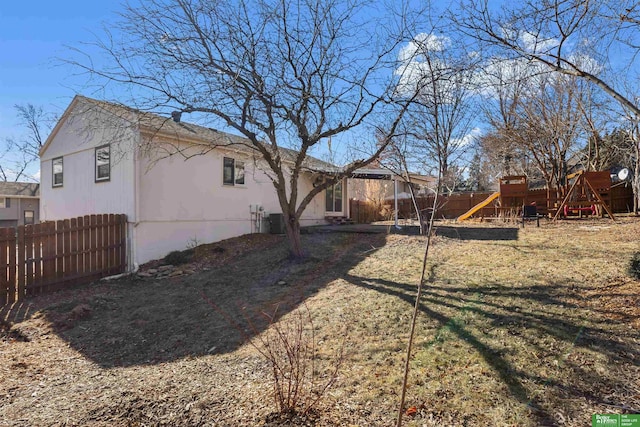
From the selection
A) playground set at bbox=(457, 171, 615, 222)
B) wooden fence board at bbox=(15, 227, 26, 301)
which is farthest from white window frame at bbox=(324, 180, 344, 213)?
wooden fence board at bbox=(15, 227, 26, 301)

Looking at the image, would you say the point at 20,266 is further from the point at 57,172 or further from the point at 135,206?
the point at 57,172

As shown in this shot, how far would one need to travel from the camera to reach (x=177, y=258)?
923 cm

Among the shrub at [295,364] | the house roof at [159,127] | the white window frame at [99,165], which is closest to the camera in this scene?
the shrub at [295,364]

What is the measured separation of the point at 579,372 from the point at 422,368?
1.26 metres

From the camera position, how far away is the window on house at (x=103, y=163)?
9770 millimetres

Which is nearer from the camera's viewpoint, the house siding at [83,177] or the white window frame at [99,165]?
the house siding at [83,177]

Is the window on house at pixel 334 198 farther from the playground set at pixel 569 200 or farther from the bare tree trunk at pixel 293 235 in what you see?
the bare tree trunk at pixel 293 235

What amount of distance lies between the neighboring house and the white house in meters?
16.1

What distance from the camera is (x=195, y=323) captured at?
5211 mm

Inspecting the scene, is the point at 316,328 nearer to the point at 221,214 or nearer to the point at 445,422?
the point at 445,422

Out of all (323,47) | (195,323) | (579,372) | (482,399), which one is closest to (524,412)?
(482,399)

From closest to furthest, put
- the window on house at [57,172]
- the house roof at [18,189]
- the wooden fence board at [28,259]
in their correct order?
the wooden fence board at [28,259]
the window on house at [57,172]
the house roof at [18,189]

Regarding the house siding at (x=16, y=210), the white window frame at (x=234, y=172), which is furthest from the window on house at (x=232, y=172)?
the house siding at (x=16, y=210)

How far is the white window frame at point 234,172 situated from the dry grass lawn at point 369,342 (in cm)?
452
